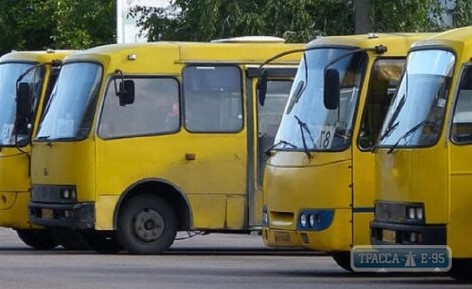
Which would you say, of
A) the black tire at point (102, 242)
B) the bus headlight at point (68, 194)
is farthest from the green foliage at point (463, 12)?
the bus headlight at point (68, 194)

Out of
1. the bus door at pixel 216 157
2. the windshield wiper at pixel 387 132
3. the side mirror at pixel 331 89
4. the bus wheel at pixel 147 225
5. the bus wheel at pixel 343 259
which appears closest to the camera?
the windshield wiper at pixel 387 132

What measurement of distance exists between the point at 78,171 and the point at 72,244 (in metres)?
2.25

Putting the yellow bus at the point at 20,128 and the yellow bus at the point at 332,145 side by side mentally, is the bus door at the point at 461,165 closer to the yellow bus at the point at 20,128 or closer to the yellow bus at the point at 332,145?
the yellow bus at the point at 332,145

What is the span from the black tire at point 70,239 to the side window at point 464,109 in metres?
8.57

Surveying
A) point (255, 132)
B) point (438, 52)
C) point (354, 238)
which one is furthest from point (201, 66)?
point (438, 52)

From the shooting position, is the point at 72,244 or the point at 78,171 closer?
the point at 78,171

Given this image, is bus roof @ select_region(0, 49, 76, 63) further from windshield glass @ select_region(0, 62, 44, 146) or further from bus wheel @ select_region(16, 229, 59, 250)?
bus wheel @ select_region(16, 229, 59, 250)

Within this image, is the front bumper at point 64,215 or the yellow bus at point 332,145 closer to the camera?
the yellow bus at point 332,145

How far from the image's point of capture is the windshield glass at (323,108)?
17484 mm

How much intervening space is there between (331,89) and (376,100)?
2.03ft

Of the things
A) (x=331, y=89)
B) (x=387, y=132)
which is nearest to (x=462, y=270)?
Result: (x=387, y=132)

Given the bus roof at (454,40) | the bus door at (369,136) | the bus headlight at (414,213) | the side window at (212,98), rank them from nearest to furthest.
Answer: the bus headlight at (414,213)
the bus roof at (454,40)
the bus door at (369,136)
the side window at (212,98)

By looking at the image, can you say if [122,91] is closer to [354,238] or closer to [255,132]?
[255,132]

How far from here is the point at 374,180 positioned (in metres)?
17.1
